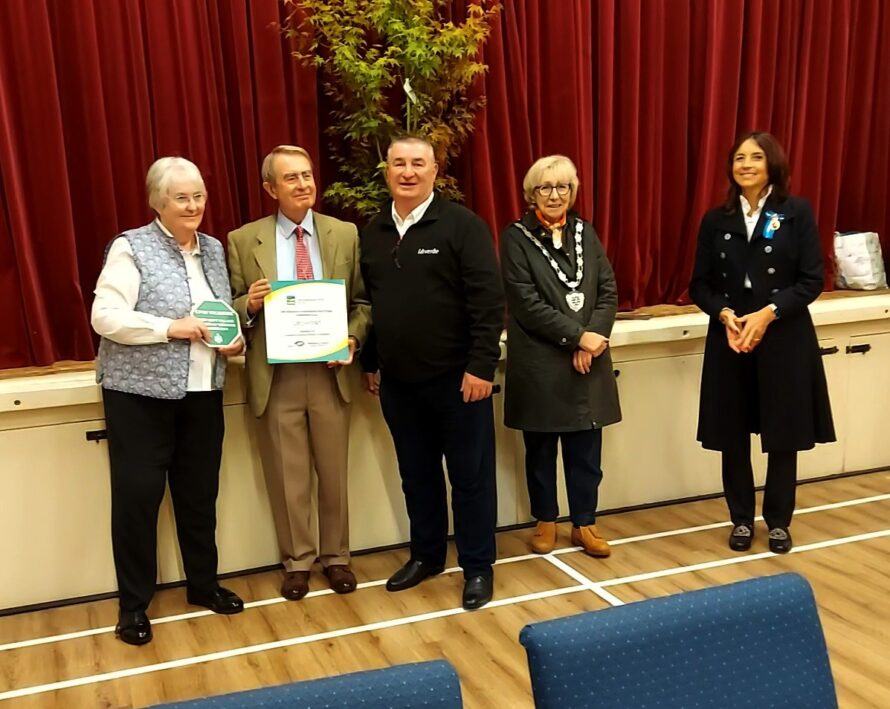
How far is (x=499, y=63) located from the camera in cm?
386

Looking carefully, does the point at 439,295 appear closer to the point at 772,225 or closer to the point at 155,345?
the point at 155,345

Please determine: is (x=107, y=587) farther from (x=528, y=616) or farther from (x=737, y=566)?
(x=737, y=566)

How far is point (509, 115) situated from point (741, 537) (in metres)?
2.02

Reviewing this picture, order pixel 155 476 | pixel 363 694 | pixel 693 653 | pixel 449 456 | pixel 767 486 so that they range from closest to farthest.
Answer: pixel 363 694 < pixel 693 653 < pixel 155 476 < pixel 449 456 < pixel 767 486

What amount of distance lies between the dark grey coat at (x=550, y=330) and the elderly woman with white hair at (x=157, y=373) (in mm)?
1030

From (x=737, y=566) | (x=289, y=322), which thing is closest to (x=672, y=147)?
(x=737, y=566)

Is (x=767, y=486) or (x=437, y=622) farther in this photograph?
(x=767, y=486)

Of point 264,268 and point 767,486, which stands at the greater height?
point 264,268

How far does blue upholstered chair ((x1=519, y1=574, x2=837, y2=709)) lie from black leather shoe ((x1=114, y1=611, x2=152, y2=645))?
2.12 metres

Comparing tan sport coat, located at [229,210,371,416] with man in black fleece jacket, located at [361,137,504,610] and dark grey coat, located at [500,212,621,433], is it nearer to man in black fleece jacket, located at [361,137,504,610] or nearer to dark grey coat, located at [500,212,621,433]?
man in black fleece jacket, located at [361,137,504,610]

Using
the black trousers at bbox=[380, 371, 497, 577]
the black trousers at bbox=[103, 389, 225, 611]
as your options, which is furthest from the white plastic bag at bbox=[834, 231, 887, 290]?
the black trousers at bbox=[103, 389, 225, 611]

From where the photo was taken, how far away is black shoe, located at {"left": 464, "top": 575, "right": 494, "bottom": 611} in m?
3.09

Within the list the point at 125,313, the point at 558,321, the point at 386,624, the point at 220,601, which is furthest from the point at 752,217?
the point at 220,601

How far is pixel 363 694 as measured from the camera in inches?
43.6
